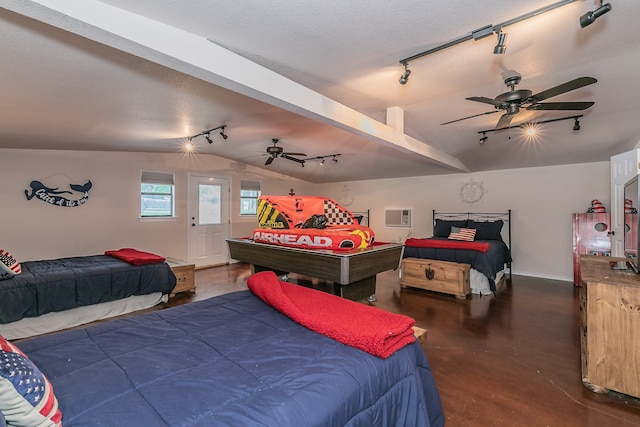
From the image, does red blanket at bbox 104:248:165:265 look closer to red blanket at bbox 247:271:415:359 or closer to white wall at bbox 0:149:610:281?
white wall at bbox 0:149:610:281

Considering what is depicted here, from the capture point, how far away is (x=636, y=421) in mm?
1762

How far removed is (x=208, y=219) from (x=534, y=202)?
251 inches

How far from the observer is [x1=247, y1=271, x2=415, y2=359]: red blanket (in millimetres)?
1245

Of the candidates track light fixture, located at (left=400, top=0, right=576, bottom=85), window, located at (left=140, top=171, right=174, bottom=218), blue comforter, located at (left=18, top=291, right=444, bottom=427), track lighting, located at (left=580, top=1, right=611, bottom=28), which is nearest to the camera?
blue comforter, located at (left=18, top=291, right=444, bottom=427)

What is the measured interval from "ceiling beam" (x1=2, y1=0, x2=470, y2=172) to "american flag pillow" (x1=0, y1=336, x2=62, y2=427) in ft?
4.52

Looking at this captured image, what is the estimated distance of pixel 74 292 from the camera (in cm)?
310

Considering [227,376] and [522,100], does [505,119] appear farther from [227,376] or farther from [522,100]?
[227,376]

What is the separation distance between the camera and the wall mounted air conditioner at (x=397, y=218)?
22.6 ft

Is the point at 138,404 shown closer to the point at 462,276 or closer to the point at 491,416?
the point at 491,416

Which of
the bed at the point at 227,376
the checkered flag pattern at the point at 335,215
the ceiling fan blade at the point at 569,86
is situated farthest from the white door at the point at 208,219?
the ceiling fan blade at the point at 569,86

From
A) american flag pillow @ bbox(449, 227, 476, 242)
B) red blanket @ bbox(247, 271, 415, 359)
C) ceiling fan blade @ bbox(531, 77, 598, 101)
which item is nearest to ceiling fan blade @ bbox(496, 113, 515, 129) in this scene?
ceiling fan blade @ bbox(531, 77, 598, 101)

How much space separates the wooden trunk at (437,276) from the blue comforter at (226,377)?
9.58ft

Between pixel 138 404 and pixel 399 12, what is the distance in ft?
6.82

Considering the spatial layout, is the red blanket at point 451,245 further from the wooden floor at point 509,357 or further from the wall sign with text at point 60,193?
the wall sign with text at point 60,193
